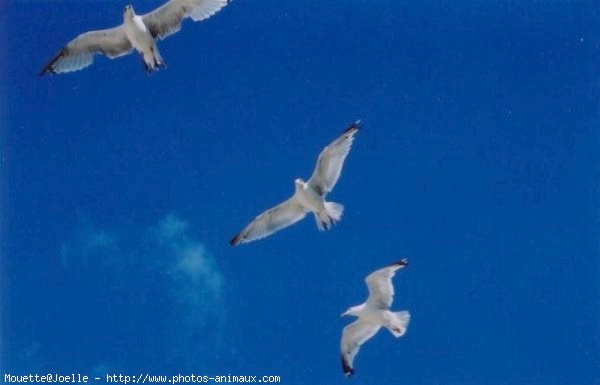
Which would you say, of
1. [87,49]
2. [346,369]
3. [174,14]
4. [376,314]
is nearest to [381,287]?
[376,314]

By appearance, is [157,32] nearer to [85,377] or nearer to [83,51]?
[83,51]

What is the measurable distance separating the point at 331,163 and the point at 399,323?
170cm

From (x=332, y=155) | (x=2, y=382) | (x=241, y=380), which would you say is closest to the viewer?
(x=2, y=382)

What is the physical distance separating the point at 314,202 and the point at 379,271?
38.4 inches

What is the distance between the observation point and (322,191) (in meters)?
10.1

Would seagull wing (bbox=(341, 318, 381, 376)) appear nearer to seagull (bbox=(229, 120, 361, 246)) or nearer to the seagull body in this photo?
seagull (bbox=(229, 120, 361, 246))

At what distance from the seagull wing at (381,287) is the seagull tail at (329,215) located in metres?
0.66

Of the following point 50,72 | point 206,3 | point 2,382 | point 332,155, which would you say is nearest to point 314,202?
point 332,155

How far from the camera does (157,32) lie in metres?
9.55

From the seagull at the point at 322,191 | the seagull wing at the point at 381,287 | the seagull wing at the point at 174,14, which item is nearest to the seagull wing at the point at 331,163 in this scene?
the seagull at the point at 322,191

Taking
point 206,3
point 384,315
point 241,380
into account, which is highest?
point 206,3

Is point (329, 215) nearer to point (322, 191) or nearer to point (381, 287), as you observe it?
point (322, 191)

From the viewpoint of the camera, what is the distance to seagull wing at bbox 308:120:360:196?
32.5 ft

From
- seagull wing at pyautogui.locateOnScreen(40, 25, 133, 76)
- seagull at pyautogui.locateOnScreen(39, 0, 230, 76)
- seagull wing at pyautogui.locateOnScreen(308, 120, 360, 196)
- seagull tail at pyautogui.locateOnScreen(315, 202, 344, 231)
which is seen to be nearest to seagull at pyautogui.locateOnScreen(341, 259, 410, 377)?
seagull tail at pyautogui.locateOnScreen(315, 202, 344, 231)
